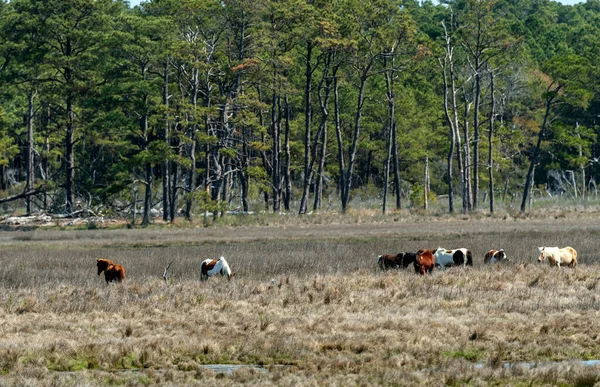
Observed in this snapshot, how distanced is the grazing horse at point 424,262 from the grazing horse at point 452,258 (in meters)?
1.23

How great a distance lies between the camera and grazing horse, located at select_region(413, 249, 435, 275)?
2686 centimetres

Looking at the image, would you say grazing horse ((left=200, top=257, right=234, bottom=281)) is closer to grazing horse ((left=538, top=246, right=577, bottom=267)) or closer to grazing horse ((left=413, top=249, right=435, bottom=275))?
grazing horse ((left=413, top=249, right=435, bottom=275))

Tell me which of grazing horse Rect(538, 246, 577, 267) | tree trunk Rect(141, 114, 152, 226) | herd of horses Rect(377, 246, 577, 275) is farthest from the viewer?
tree trunk Rect(141, 114, 152, 226)

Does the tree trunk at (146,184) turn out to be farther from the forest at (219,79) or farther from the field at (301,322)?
the field at (301,322)

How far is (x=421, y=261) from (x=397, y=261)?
1359 mm

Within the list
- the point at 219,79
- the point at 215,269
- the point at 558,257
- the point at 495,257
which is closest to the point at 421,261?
the point at 495,257

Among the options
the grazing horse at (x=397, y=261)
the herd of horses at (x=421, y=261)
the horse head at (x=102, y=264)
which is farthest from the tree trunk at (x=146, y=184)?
the grazing horse at (x=397, y=261)

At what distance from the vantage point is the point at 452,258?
94.7ft

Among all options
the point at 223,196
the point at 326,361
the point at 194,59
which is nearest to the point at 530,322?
the point at 326,361

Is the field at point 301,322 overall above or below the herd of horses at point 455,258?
below

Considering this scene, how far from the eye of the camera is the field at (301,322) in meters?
15.2

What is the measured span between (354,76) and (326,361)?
53.5 meters

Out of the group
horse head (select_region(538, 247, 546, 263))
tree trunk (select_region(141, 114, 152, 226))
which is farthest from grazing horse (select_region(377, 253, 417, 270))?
tree trunk (select_region(141, 114, 152, 226))

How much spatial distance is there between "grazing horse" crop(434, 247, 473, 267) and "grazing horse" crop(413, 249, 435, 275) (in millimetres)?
1234
